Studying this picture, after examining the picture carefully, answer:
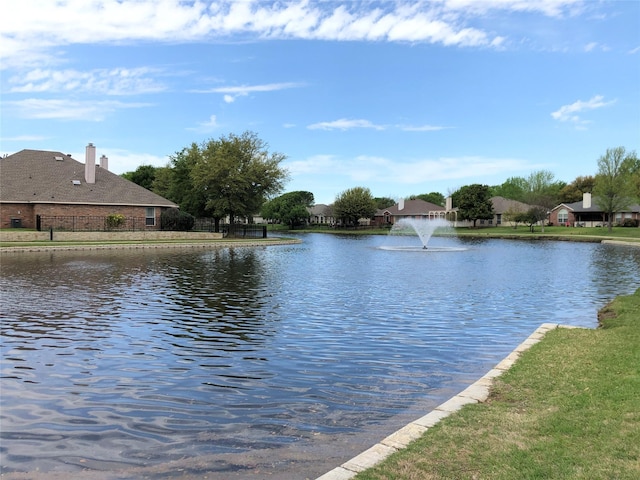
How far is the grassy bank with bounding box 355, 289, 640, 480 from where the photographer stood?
4.55m

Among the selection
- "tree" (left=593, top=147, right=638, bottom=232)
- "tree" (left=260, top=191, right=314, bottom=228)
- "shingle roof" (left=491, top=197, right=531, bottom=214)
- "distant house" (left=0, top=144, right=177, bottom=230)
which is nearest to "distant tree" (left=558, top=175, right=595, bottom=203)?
"shingle roof" (left=491, top=197, right=531, bottom=214)

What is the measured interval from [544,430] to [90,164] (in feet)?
164

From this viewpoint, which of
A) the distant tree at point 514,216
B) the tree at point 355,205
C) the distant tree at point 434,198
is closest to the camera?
the distant tree at point 514,216

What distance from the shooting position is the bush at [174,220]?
163 ft

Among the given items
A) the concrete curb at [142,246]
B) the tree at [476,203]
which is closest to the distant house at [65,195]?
the concrete curb at [142,246]

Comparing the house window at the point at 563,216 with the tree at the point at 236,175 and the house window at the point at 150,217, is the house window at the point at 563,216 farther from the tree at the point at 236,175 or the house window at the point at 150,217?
the house window at the point at 150,217

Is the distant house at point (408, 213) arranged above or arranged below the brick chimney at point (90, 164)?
below

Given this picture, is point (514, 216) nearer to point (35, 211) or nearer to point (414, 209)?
point (414, 209)

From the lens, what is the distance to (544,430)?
17.8 ft

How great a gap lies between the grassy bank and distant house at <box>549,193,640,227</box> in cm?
8556

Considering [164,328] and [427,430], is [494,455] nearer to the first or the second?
[427,430]

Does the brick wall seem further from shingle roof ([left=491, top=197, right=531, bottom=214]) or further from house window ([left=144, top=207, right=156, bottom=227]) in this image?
shingle roof ([left=491, top=197, right=531, bottom=214])

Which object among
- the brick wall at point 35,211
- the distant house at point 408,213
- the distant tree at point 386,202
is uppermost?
the distant tree at point 386,202

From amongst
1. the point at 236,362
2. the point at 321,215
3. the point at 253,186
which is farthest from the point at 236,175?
the point at 321,215
